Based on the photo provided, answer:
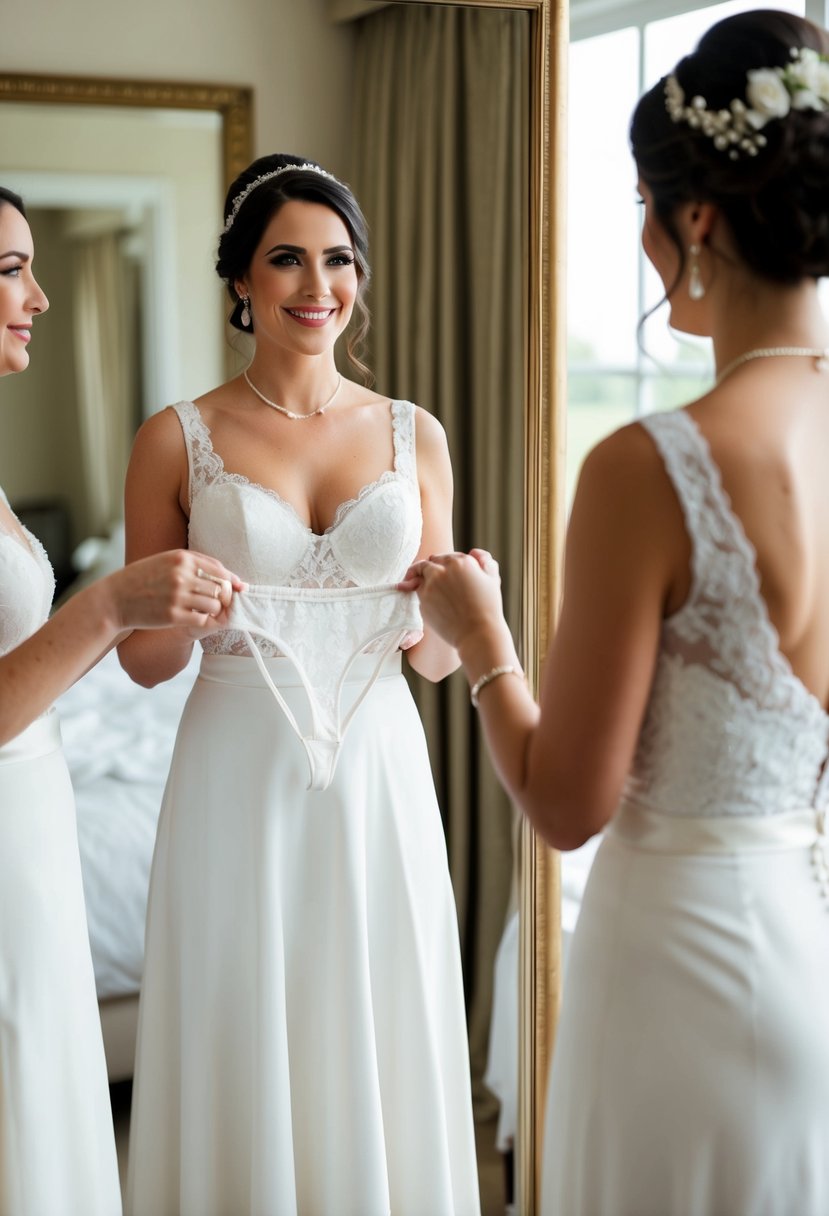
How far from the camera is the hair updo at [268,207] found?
84.7 inches

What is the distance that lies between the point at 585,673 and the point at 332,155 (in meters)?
1.41

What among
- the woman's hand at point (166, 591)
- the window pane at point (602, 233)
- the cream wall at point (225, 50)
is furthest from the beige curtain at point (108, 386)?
the window pane at point (602, 233)

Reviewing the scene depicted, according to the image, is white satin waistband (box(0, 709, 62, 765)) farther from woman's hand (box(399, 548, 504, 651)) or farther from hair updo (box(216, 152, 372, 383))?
hair updo (box(216, 152, 372, 383))

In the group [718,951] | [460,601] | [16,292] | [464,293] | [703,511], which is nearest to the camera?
[703,511]

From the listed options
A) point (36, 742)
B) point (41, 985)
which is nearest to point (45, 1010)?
point (41, 985)

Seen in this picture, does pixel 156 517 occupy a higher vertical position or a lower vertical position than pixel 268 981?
higher

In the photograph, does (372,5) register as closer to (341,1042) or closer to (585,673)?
(585,673)

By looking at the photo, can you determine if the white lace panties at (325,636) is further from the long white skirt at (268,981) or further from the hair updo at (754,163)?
the hair updo at (754,163)

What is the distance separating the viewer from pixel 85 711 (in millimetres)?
2178

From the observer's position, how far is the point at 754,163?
124cm

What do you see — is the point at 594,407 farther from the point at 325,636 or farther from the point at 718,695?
the point at 718,695

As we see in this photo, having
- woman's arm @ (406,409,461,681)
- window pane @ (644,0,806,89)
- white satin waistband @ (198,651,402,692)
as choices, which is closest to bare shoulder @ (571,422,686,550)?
white satin waistband @ (198,651,402,692)

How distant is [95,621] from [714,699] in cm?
86

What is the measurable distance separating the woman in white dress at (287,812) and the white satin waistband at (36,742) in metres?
0.26
